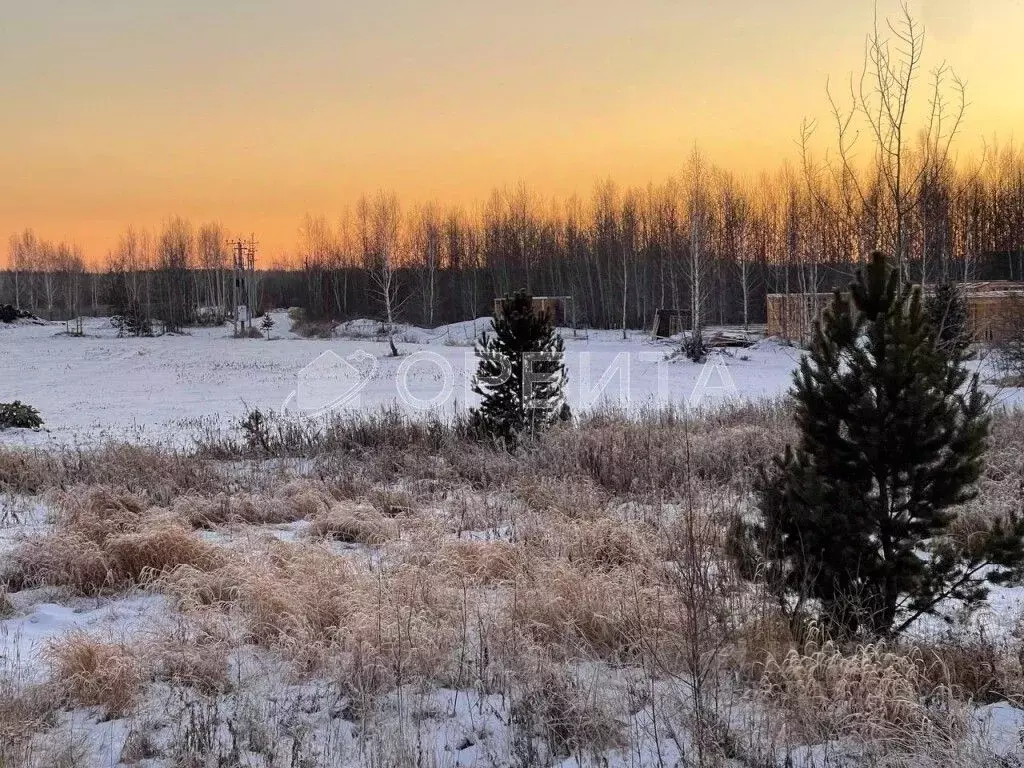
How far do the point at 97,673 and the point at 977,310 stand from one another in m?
22.0

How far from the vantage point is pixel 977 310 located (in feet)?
64.2

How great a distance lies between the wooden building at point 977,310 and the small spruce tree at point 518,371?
294 inches

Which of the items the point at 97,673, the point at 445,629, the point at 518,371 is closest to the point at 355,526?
the point at 445,629

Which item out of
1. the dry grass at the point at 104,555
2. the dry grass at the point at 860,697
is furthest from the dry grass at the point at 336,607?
the dry grass at the point at 860,697

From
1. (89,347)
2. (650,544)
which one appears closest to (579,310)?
(89,347)

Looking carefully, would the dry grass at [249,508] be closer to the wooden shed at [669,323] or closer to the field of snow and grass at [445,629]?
the field of snow and grass at [445,629]

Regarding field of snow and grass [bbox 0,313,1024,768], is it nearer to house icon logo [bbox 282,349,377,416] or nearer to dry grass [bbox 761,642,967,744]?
dry grass [bbox 761,642,967,744]

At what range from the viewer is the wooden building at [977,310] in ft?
64.7

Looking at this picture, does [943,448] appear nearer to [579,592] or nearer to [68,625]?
[579,592]

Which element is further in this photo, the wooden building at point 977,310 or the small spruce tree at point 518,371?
the wooden building at point 977,310

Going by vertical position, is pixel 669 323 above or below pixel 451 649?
above

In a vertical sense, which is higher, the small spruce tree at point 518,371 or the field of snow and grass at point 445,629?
the small spruce tree at point 518,371

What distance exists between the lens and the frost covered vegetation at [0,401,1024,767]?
303 cm

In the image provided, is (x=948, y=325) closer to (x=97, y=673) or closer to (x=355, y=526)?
(x=355, y=526)
